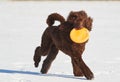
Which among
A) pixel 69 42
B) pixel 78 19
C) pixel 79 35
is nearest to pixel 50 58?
pixel 69 42

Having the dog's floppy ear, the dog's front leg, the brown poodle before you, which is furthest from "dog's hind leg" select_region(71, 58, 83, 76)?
the dog's floppy ear

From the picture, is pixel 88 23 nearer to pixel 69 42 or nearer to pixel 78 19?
pixel 78 19

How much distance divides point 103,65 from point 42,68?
1.07 metres

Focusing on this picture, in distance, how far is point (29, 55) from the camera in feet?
25.9

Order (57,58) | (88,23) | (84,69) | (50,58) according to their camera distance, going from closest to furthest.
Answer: (84,69) → (88,23) → (50,58) → (57,58)

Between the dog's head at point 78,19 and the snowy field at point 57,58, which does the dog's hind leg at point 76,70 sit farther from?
the dog's head at point 78,19

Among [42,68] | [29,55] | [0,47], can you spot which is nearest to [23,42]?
[0,47]

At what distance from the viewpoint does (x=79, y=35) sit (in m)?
5.80

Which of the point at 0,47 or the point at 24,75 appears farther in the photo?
the point at 0,47

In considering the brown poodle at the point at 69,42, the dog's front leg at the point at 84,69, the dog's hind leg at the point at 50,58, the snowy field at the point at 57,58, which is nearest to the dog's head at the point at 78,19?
the brown poodle at the point at 69,42

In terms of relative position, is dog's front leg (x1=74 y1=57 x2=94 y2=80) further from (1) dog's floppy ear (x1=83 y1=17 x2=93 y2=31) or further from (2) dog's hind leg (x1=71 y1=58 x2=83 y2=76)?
(1) dog's floppy ear (x1=83 y1=17 x2=93 y2=31)

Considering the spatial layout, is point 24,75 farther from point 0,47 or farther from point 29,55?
point 0,47

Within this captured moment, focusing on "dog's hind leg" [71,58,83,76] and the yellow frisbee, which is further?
"dog's hind leg" [71,58,83,76]

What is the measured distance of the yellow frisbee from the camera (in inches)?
227
